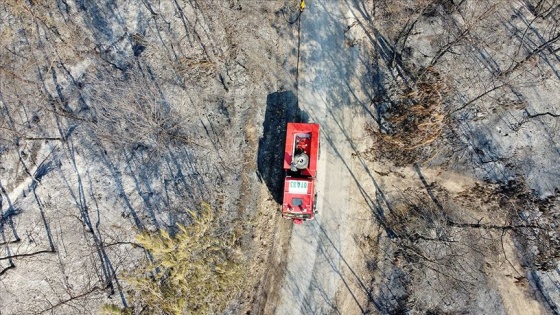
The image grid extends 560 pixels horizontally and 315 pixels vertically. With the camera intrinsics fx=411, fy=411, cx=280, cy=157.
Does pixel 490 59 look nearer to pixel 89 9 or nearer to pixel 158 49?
pixel 158 49

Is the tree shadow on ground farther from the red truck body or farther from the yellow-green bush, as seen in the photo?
the yellow-green bush

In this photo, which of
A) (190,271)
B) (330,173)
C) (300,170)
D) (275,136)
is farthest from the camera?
(275,136)

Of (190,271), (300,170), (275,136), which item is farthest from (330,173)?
(190,271)

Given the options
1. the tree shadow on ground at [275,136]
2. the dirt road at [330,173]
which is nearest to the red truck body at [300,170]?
the tree shadow on ground at [275,136]

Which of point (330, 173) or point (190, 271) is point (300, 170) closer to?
point (330, 173)

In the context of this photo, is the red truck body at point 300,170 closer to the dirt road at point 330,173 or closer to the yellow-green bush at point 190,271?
the dirt road at point 330,173

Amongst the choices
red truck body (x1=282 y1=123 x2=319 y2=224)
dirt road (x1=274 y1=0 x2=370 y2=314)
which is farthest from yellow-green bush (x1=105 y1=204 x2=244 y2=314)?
red truck body (x1=282 y1=123 x2=319 y2=224)
